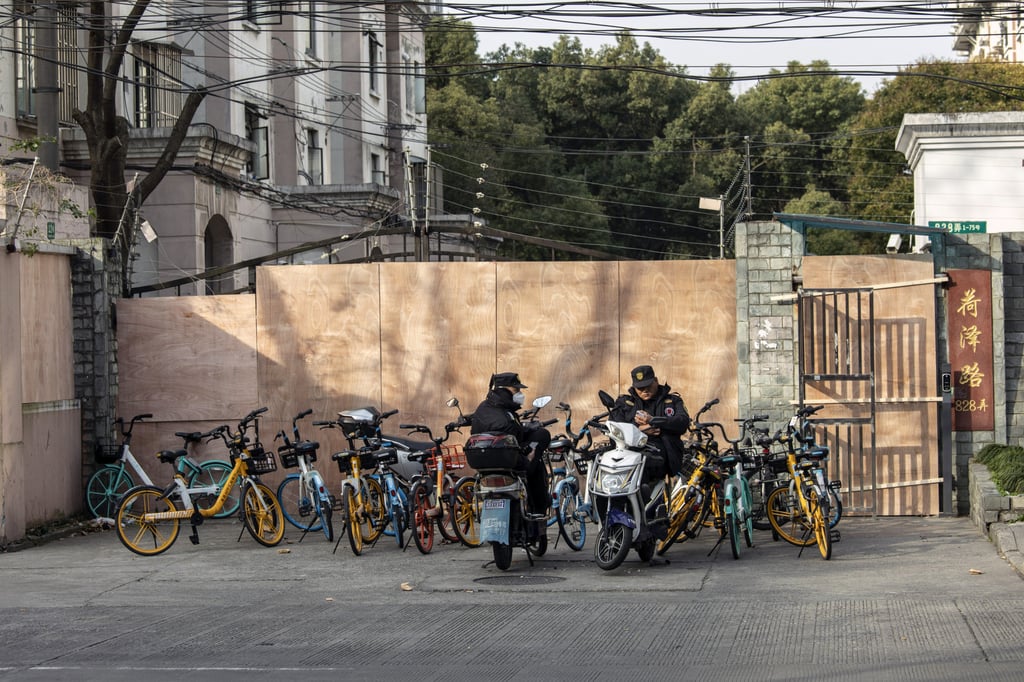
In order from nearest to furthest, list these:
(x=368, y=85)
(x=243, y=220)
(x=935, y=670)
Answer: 1. (x=935, y=670)
2. (x=243, y=220)
3. (x=368, y=85)

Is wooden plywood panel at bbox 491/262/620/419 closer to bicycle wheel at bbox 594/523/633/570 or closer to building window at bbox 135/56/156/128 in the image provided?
bicycle wheel at bbox 594/523/633/570

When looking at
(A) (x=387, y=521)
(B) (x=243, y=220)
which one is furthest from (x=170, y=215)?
(A) (x=387, y=521)

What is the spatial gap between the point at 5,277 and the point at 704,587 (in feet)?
26.4

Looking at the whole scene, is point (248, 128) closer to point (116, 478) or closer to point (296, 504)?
point (116, 478)

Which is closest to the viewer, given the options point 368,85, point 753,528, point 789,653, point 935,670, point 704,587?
point 935,670

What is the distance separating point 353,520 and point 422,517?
2.13 feet

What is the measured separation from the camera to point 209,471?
48.8 feet

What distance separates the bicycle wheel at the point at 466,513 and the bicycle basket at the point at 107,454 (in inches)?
195

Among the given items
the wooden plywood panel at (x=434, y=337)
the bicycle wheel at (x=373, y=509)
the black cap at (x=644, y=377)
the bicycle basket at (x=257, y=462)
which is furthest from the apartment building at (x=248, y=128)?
the black cap at (x=644, y=377)

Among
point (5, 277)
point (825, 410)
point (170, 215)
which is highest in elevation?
point (170, 215)

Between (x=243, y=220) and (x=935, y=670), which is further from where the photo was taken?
(x=243, y=220)

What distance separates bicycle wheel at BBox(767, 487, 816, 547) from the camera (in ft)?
37.9

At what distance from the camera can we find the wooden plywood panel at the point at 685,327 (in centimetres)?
1450

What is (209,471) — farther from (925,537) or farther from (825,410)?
(925,537)
